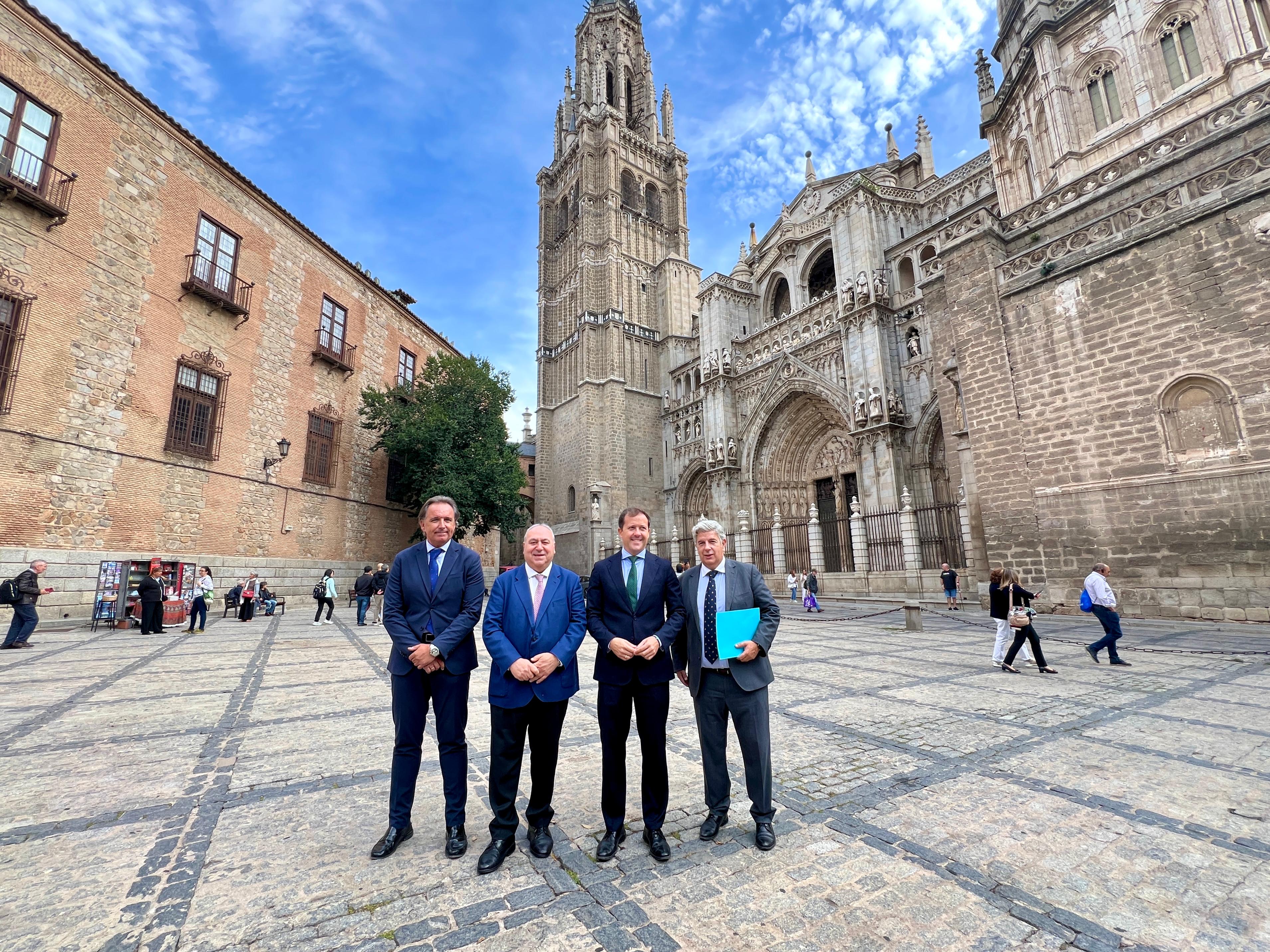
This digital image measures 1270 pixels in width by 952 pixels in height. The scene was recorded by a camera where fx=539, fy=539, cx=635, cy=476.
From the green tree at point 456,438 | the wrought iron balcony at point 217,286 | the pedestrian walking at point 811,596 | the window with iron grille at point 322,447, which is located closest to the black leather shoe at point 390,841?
the pedestrian walking at point 811,596

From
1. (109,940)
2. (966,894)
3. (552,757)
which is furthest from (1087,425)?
(109,940)

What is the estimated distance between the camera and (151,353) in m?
12.9

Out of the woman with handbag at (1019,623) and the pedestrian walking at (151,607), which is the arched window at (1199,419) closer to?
the woman with handbag at (1019,623)

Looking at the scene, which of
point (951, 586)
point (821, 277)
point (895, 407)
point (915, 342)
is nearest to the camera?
point (951, 586)

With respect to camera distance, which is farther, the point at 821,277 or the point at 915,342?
the point at 821,277

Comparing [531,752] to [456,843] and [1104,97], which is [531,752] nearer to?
[456,843]

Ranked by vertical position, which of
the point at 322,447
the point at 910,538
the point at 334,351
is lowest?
the point at 910,538

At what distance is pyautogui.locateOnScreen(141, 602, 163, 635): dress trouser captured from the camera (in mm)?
10820

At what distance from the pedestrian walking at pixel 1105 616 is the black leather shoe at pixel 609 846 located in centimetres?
662

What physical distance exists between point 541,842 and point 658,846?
1.78 feet

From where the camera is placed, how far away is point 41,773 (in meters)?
3.33

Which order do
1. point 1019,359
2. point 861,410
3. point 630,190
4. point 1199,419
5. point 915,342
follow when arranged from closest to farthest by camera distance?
point 1199,419
point 1019,359
point 915,342
point 861,410
point 630,190

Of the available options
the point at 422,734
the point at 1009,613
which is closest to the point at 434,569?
the point at 422,734

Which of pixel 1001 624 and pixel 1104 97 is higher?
pixel 1104 97
